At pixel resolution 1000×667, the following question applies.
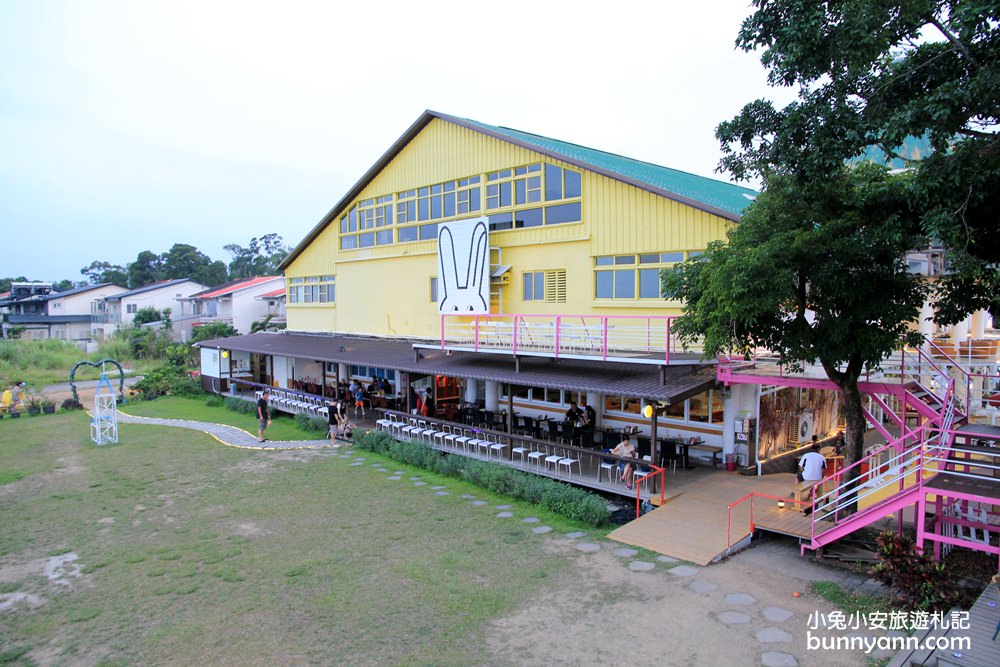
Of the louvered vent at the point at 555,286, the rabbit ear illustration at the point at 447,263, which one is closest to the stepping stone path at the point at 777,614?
the louvered vent at the point at 555,286

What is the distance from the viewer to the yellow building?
612 inches

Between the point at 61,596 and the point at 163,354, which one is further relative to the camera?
the point at 163,354

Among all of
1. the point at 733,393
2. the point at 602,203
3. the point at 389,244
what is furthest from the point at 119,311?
the point at 733,393

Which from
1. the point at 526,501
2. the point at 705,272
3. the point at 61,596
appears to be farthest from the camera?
the point at 526,501

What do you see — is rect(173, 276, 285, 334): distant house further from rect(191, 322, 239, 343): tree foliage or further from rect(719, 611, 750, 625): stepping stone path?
rect(719, 611, 750, 625): stepping stone path

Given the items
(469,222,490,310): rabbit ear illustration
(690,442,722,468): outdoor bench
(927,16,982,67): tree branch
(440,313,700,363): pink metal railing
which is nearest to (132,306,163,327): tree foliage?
(469,222,490,310): rabbit ear illustration

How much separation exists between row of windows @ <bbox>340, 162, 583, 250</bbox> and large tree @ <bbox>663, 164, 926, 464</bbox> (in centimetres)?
840

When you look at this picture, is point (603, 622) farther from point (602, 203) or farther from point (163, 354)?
point (163, 354)

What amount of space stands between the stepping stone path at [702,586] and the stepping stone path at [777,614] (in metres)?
0.88

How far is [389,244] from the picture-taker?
2517 cm

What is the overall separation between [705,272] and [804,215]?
1850 mm

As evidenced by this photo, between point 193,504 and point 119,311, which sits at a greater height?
point 119,311

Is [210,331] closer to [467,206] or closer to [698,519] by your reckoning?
[467,206]

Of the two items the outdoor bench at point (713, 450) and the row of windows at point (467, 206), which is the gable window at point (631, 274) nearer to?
the row of windows at point (467, 206)
